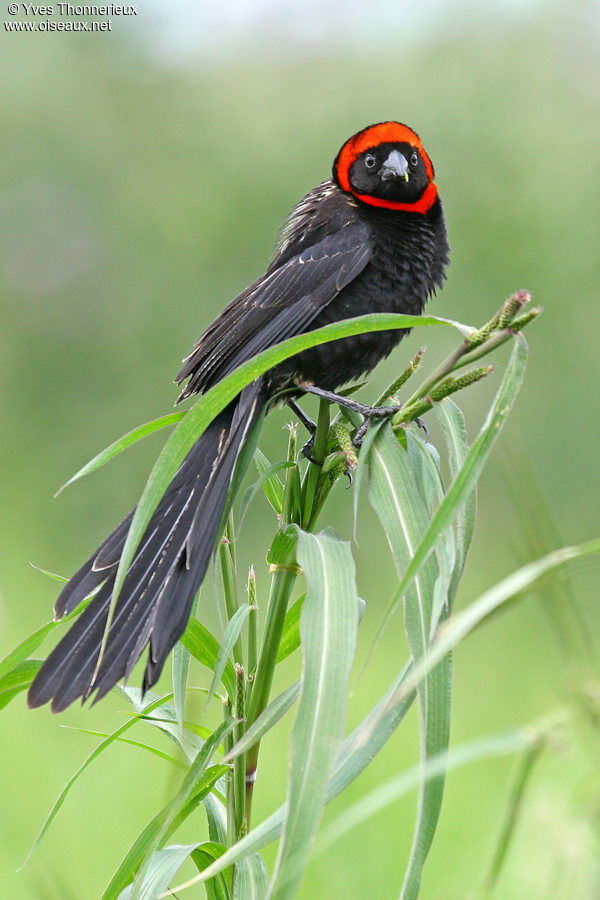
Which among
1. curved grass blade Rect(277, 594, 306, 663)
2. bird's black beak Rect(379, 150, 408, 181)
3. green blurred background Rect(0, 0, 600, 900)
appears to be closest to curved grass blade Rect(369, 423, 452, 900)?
curved grass blade Rect(277, 594, 306, 663)

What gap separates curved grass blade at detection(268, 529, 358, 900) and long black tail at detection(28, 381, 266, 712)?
11 cm

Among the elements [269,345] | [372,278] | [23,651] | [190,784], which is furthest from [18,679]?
[372,278]

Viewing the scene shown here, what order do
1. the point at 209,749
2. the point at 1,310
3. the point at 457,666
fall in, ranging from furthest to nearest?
1. the point at 1,310
2. the point at 457,666
3. the point at 209,749

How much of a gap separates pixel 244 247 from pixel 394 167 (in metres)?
1.69

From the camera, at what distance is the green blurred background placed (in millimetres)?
2740

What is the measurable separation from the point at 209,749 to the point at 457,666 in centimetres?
223

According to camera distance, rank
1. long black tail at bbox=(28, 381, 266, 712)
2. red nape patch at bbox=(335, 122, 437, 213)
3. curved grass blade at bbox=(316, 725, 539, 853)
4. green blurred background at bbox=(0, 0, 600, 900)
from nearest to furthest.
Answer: curved grass blade at bbox=(316, 725, 539, 853)
long black tail at bbox=(28, 381, 266, 712)
red nape patch at bbox=(335, 122, 437, 213)
green blurred background at bbox=(0, 0, 600, 900)

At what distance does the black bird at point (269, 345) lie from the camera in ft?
2.17

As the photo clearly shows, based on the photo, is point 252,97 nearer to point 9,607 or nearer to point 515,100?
point 515,100

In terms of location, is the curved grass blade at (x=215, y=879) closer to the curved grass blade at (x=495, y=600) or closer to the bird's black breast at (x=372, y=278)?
the curved grass blade at (x=495, y=600)

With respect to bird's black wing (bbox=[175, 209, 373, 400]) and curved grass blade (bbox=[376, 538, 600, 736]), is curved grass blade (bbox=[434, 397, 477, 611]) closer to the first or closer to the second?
curved grass blade (bbox=[376, 538, 600, 736])

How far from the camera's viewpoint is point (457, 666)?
2766 millimetres

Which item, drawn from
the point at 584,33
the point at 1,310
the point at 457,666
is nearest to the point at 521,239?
the point at 584,33

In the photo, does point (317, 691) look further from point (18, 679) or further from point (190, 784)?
point (18, 679)
